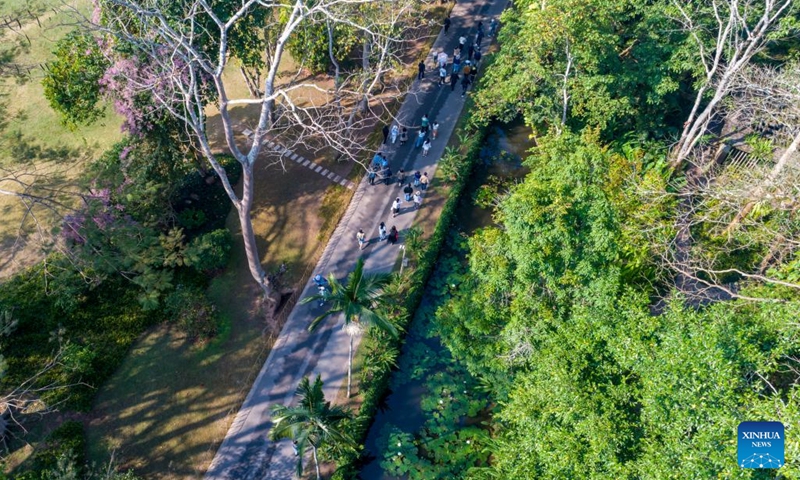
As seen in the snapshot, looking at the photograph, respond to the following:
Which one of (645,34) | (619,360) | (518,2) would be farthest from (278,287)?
(645,34)

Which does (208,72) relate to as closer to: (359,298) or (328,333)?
(359,298)

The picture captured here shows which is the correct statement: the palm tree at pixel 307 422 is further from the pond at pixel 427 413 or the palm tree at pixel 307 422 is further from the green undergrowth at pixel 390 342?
the pond at pixel 427 413

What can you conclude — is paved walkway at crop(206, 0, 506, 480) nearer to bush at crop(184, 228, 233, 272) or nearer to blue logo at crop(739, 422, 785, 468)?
bush at crop(184, 228, 233, 272)

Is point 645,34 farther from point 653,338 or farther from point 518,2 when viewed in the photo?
point 653,338

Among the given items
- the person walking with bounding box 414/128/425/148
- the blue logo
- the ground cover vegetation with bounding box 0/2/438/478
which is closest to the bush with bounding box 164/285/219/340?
the ground cover vegetation with bounding box 0/2/438/478

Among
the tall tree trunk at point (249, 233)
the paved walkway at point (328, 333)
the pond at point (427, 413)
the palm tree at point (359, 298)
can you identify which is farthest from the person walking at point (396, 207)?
the palm tree at point (359, 298)

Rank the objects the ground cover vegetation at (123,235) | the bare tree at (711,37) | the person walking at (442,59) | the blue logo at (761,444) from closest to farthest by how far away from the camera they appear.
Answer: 1. the blue logo at (761,444)
2. the ground cover vegetation at (123,235)
3. the bare tree at (711,37)
4. the person walking at (442,59)

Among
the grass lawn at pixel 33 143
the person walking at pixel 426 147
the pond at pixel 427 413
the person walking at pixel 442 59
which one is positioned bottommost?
the pond at pixel 427 413

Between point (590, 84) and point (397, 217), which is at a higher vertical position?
point (590, 84)
